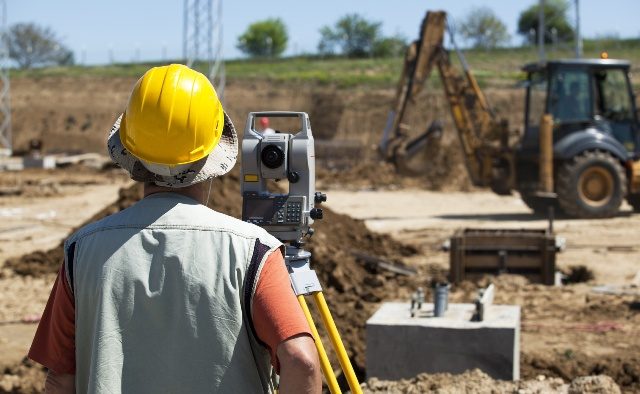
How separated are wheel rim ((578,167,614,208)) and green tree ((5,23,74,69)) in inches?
2620

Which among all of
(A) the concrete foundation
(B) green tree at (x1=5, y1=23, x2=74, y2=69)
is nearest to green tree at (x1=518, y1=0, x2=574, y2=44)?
(B) green tree at (x1=5, y1=23, x2=74, y2=69)

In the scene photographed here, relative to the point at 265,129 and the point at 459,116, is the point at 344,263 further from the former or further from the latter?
the point at 459,116

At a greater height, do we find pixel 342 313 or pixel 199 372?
pixel 199 372

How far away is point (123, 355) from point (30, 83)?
49.3 metres

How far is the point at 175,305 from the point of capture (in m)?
2.22

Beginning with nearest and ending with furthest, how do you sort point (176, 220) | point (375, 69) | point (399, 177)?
point (176, 220) < point (399, 177) < point (375, 69)

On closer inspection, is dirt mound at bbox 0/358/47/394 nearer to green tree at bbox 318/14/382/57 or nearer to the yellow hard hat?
the yellow hard hat

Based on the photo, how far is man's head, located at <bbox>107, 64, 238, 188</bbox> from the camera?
2287 millimetres

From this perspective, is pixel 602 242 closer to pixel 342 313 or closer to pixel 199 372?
pixel 342 313

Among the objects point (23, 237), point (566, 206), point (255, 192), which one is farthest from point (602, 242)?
point (255, 192)

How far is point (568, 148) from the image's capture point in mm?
16375

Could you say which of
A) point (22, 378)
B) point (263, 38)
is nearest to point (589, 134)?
point (22, 378)

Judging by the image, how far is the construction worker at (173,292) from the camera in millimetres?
2197

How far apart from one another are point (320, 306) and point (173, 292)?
119 cm
